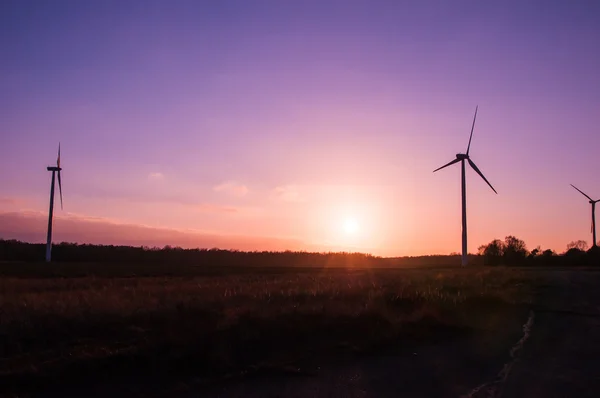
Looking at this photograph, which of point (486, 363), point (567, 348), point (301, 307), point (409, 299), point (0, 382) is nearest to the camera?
point (0, 382)

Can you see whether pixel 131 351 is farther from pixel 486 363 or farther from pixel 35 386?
pixel 486 363

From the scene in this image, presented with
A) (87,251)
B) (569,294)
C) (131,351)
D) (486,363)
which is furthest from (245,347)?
(87,251)

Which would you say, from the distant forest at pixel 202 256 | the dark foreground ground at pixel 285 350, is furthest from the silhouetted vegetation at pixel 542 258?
the dark foreground ground at pixel 285 350

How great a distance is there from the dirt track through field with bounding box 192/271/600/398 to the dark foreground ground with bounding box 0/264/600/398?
2 centimetres

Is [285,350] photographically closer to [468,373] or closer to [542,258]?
[468,373]

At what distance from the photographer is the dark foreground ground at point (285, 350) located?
942 centimetres

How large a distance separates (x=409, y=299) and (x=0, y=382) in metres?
14.5

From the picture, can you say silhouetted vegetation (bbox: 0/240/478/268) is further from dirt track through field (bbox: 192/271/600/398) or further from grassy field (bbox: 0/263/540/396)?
dirt track through field (bbox: 192/271/600/398)

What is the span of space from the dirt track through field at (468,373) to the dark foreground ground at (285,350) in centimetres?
2

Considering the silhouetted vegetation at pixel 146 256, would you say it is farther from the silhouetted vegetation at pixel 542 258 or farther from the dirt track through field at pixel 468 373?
the dirt track through field at pixel 468 373

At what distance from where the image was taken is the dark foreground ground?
371 inches

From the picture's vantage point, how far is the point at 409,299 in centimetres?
2055

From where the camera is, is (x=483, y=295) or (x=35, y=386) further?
(x=483, y=295)

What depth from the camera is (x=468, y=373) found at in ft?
35.6
